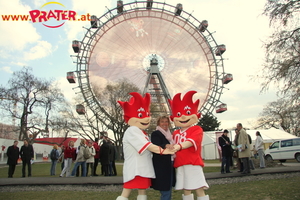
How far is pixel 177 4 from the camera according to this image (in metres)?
26.8

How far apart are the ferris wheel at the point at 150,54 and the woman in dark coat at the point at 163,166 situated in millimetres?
20715

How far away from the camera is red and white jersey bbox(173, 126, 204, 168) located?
4336mm

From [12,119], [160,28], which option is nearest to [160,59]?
[160,28]

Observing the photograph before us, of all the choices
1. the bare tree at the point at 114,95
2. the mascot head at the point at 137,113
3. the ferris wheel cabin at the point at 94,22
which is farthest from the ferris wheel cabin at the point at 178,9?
the mascot head at the point at 137,113

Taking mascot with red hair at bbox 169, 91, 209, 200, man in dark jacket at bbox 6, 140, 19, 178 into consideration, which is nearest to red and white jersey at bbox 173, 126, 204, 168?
mascot with red hair at bbox 169, 91, 209, 200

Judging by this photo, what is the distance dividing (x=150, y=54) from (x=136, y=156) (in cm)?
2250

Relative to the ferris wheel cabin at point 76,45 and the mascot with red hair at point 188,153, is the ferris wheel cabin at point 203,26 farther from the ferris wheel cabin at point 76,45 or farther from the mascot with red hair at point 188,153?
the mascot with red hair at point 188,153

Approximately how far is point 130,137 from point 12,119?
30.3 metres

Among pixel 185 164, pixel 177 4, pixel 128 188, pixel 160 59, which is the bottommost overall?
pixel 128 188

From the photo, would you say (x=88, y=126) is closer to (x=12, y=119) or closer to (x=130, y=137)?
(x=12, y=119)

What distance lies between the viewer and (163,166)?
4223mm

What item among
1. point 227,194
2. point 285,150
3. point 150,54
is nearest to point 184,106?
point 227,194

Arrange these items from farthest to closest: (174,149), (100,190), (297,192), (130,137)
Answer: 1. (100,190)
2. (297,192)
3. (130,137)
4. (174,149)

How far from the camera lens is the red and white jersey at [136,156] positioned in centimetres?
414
